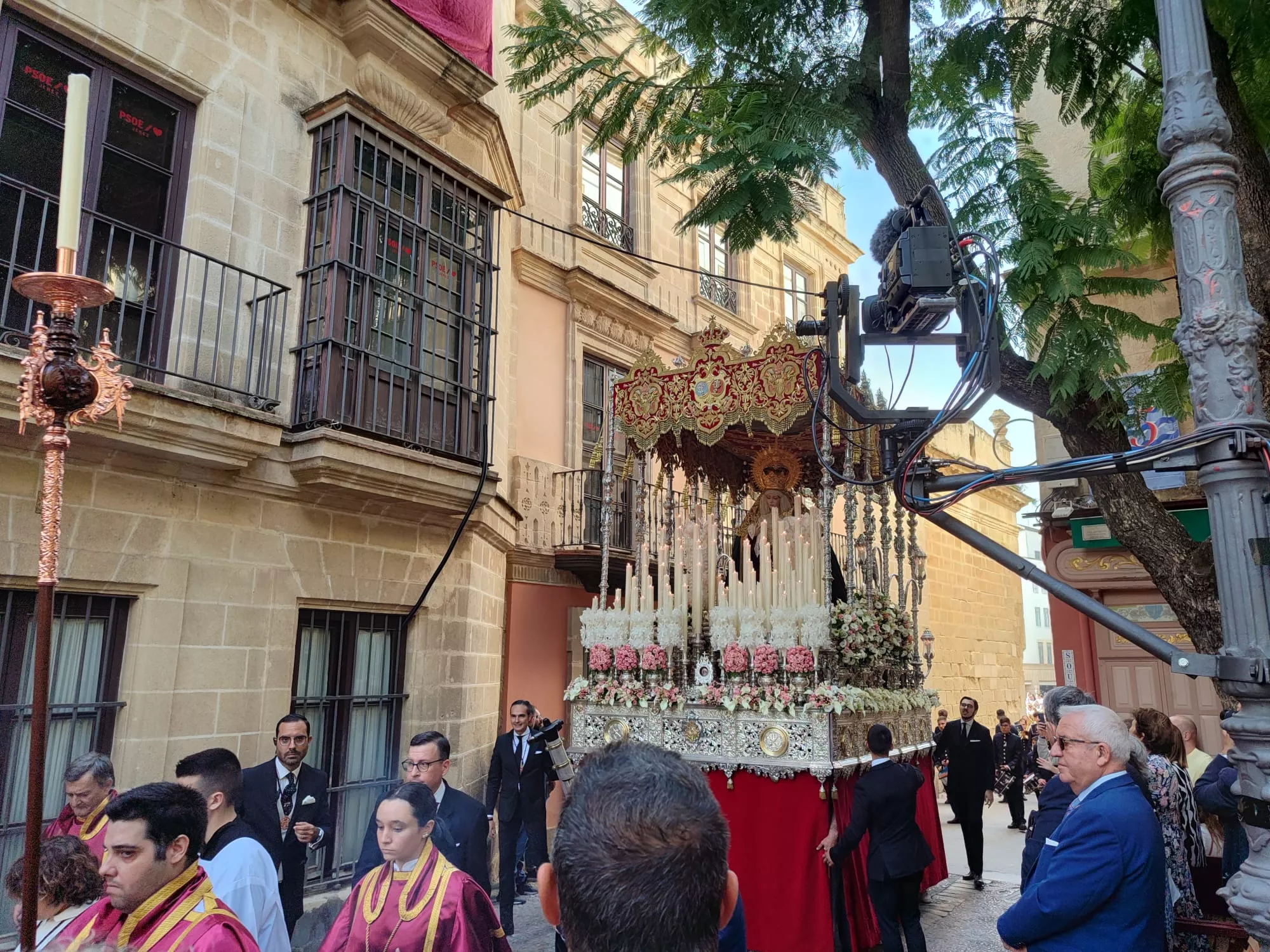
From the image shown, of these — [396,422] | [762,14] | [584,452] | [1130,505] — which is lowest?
[1130,505]

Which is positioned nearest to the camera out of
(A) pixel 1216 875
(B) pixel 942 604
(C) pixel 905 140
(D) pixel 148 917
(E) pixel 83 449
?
(D) pixel 148 917

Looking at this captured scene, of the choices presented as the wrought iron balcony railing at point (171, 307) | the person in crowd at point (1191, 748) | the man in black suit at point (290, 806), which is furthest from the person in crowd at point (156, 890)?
the person in crowd at point (1191, 748)

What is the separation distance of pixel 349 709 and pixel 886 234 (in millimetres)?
5369

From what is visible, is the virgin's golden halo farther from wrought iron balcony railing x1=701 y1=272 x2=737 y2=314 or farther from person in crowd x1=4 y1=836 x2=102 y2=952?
person in crowd x1=4 y1=836 x2=102 y2=952

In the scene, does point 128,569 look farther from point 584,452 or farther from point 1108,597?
point 1108,597

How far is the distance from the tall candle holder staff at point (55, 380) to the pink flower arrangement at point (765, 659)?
4.97 meters

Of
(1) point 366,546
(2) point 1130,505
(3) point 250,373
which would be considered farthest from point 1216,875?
(3) point 250,373

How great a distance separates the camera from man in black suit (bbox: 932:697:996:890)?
7996mm

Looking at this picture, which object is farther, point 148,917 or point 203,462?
point 203,462

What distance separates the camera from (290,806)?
5.00 m

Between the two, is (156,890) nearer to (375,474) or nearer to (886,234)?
(886,234)

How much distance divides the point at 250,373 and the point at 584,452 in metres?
6.59

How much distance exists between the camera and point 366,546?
23.5 feet

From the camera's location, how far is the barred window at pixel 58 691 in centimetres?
499
